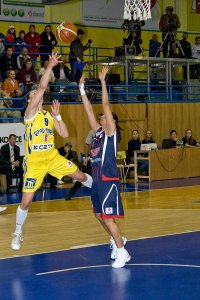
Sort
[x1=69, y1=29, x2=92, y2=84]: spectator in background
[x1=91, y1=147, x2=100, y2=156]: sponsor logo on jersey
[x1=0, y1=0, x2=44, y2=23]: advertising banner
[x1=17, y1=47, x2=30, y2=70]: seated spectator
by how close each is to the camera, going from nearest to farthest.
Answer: [x1=91, y1=147, x2=100, y2=156]: sponsor logo on jersey → [x1=17, y1=47, x2=30, y2=70]: seated spectator → [x1=69, y1=29, x2=92, y2=84]: spectator in background → [x1=0, y1=0, x2=44, y2=23]: advertising banner

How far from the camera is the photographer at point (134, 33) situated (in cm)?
2283

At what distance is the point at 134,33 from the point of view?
23.3 m

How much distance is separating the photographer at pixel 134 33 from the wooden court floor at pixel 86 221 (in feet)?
29.9

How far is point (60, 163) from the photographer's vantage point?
9258 millimetres

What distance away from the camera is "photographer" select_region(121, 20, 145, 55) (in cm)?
2283

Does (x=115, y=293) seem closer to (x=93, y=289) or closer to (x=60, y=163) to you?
(x=93, y=289)

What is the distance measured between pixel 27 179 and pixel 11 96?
1033cm

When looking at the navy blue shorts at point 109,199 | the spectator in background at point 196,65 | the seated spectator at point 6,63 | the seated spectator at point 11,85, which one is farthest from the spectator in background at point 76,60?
the navy blue shorts at point 109,199

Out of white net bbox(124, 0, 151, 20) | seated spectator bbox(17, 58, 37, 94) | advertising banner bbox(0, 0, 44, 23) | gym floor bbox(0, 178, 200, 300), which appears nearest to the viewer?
gym floor bbox(0, 178, 200, 300)

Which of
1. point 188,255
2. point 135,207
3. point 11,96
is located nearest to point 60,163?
point 188,255

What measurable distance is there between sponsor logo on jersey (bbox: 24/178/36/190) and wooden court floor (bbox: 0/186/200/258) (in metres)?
0.94

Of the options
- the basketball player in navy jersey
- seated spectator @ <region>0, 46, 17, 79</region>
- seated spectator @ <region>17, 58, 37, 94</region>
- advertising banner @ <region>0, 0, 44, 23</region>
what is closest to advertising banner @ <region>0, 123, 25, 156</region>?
seated spectator @ <region>17, 58, 37, 94</region>

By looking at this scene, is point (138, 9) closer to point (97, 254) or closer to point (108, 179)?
point (97, 254)

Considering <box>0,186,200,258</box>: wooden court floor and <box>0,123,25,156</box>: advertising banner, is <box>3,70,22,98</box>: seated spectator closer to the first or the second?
<box>0,123,25,156</box>: advertising banner
